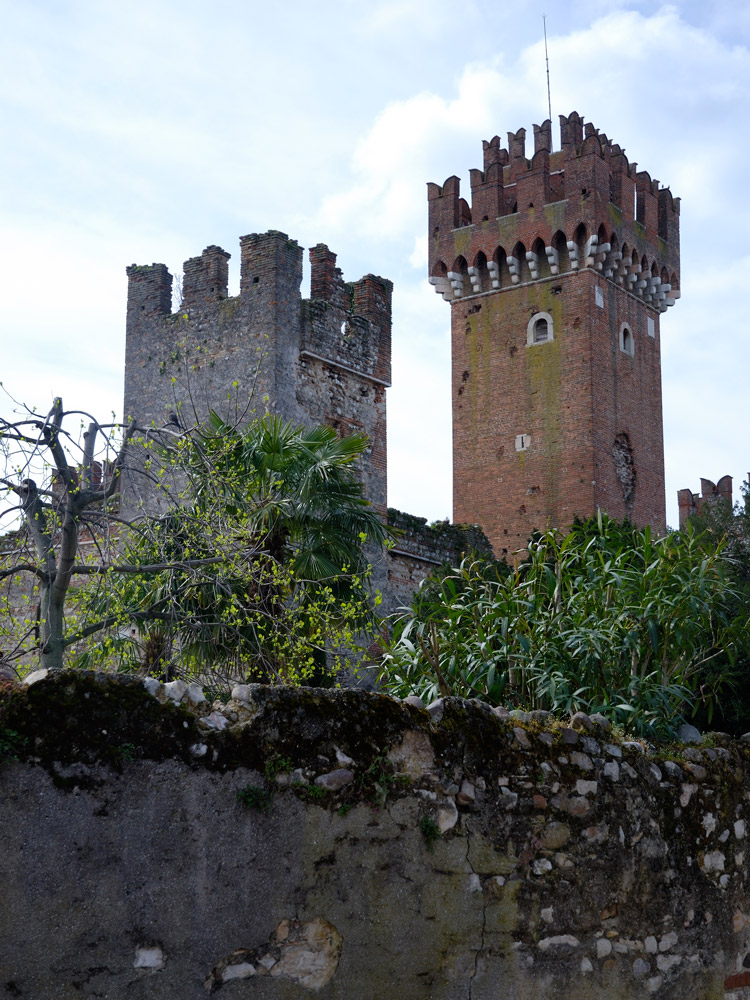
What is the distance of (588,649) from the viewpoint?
777cm

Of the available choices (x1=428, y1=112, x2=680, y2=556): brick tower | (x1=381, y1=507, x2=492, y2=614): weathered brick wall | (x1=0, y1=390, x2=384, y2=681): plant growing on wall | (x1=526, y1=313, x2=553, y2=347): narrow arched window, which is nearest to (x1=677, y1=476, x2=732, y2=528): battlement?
(x1=428, y1=112, x2=680, y2=556): brick tower

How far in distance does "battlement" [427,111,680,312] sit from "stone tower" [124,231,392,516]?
10076mm

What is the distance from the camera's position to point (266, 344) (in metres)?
17.8

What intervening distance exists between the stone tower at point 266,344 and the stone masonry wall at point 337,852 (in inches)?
467

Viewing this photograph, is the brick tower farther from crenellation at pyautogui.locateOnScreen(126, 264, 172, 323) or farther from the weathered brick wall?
crenellation at pyautogui.locateOnScreen(126, 264, 172, 323)

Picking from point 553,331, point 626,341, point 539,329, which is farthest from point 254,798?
point 626,341

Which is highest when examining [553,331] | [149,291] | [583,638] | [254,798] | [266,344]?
[553,331]

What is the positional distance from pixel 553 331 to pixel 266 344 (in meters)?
12.3

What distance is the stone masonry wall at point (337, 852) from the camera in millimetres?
4164

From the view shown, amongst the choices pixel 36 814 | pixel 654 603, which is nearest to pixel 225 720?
pixel 36 814

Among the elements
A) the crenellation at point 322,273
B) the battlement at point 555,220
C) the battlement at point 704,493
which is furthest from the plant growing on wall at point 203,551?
the battlement at point 704,493

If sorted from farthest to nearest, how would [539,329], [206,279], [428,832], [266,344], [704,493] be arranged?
1. [704,493]
2. [539,329]
3. [206,279]
4. [266,344]
5. [428,832]

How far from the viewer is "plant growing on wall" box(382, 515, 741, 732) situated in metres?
7.71

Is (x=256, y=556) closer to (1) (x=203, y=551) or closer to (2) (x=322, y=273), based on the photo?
(1) (x=203, y=551)
